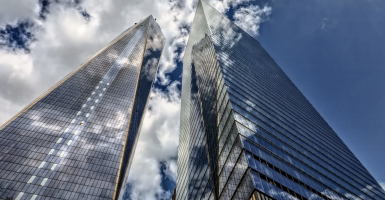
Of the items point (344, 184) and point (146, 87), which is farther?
point (146, 87)

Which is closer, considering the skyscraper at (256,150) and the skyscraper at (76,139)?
the skyscraper at (256,150)

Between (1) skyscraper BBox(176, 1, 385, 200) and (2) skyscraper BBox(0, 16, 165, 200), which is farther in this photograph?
A: (2) skyscraper BBox(0, 16, 165, 200)

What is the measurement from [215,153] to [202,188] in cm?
768

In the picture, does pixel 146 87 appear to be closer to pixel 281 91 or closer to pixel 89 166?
pixel 89 166

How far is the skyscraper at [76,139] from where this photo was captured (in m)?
63.5

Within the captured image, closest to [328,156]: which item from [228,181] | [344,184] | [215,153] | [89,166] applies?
[344,184]

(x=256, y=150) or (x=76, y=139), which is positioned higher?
(x=76, y=139)

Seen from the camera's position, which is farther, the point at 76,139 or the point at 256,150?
the point at 76,139

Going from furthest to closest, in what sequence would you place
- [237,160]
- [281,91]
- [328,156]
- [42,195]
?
[281,91] → [42,195] → [328,156] → [237,160]

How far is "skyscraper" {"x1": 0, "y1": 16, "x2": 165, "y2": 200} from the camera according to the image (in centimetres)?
6347

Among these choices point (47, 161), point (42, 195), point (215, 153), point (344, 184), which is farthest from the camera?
point (47, 161)

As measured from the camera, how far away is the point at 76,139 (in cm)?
7862

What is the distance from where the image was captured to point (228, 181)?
32500 mm

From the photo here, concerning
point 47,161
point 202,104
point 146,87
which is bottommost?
point 47,161
